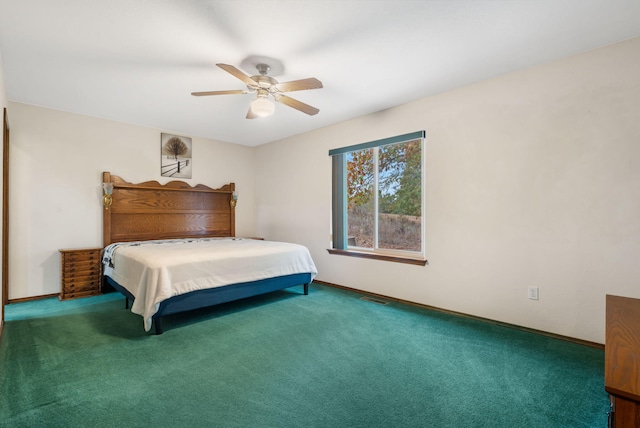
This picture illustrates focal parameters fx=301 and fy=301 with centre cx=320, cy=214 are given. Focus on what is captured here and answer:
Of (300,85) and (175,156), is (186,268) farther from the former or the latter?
(175,156)

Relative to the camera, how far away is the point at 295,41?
7.70 ft

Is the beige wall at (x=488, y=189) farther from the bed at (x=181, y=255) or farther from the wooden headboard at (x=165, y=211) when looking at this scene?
the bed at (x=181, y=255)

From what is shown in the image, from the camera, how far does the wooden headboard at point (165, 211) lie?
438cm

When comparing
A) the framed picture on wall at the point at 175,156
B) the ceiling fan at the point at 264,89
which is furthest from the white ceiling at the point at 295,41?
the framed picture on wall at the point at 175,156

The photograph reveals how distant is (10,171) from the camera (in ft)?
11.9

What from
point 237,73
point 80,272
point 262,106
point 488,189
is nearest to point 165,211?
point 80,272

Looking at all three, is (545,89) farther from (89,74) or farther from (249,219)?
(249,219)

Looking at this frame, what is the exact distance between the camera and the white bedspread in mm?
2730

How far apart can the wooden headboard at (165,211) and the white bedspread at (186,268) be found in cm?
52

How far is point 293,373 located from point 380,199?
2.63 meters

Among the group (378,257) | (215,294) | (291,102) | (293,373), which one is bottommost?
(293,373)

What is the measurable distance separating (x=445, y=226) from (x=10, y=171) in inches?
204

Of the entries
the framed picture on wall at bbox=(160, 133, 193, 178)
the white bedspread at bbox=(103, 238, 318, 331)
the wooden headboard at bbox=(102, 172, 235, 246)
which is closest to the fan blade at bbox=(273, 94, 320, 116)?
the white bedspread at bbox=(103, 238, 318, 331)

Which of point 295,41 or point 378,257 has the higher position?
point 295,41
